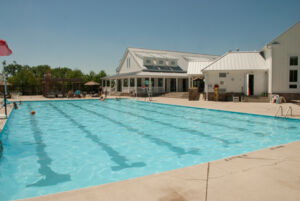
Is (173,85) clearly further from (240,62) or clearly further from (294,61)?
(294,61)

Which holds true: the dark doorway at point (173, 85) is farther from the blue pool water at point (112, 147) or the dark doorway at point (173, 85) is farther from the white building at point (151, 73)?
the blue pool water at point (112, 147)

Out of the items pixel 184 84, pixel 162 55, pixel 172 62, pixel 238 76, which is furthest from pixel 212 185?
pixel 162 55

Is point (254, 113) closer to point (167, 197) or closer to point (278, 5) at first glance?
point (167, 197)

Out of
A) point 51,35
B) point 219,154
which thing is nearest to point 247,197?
point 219,154

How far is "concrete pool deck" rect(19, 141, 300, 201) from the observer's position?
2592 mm

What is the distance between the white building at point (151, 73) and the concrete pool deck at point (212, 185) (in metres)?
23.5

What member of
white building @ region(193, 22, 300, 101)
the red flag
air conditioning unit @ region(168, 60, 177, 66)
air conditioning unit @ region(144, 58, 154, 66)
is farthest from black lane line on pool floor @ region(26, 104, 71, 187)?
air conditioning unit @ region(168, 60, 177, 66)

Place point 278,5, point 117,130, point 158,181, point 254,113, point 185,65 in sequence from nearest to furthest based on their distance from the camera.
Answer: point 158,181, point 117,130, point 254,113, point 278,5, point 185,65

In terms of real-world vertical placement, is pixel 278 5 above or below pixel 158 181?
above

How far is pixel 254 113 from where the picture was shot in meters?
11.2

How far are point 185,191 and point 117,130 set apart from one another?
21.8 feet

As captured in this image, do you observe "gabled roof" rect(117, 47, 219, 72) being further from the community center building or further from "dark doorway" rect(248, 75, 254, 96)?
"dark doorway" rect(248, 75, 254, 96)

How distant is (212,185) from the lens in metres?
2.93

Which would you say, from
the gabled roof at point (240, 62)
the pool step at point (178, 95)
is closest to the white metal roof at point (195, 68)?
the pool step at point (178, 95)
